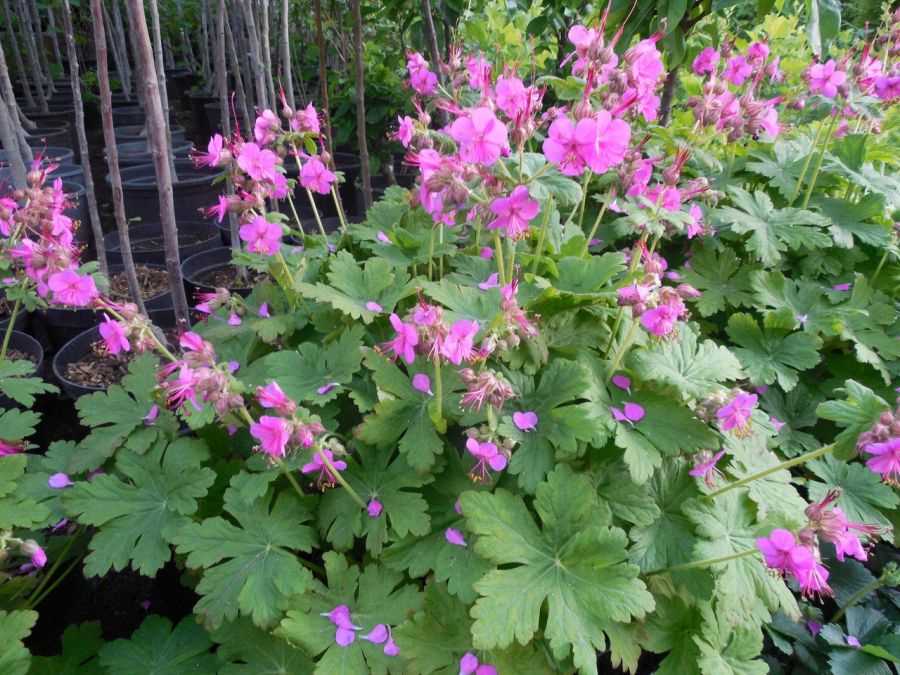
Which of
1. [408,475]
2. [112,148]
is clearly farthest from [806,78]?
[112,148]

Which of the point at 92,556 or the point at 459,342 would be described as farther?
the point at 92,556

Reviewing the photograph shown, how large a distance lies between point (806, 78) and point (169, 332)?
2.55 meters

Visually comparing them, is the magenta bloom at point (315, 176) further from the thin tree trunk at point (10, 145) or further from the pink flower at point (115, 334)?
the thin tree trunk at point (10, 145)

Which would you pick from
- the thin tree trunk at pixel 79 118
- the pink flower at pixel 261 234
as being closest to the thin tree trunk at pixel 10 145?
the thin tree trunk at pixel 79 118

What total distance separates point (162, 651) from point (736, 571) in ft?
4.06

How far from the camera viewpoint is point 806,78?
6.85 feet

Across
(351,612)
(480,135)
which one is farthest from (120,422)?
(480,135)

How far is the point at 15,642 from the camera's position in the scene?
122 cm

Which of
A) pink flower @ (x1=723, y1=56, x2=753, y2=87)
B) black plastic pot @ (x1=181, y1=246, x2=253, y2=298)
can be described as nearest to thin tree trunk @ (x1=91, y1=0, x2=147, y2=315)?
black plastic pot @ (x1=181, y1=246, x2=253, y2=298)

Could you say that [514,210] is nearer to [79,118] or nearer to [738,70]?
[738,70]

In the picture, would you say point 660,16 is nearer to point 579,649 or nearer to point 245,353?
point 245,353

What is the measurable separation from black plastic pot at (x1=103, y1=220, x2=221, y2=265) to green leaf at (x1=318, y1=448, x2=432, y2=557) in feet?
7.99

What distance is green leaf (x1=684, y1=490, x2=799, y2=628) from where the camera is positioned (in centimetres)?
127

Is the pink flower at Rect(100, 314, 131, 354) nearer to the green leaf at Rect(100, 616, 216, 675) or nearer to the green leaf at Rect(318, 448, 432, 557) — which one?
the green leaf at Rect(318, 448, 432, 557)
